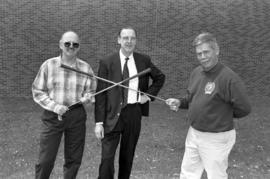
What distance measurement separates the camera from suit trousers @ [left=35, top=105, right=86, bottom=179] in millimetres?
3535

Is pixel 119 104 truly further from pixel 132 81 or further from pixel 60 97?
pixel 60 97

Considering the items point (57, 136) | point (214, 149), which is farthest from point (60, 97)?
point (214, 149)

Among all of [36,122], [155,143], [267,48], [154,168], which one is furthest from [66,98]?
[267,48]

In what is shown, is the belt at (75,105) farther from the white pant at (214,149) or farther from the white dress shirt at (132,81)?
the white pant at (214,149)

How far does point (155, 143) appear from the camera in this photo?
674cm

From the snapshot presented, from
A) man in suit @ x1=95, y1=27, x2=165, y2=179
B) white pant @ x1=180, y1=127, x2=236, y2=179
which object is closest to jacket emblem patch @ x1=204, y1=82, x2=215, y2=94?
white pant @ x1=180, y1=127, x2=236, y2=179

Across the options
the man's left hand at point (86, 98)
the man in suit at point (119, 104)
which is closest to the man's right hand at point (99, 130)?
the man in suit at point (119, 104)

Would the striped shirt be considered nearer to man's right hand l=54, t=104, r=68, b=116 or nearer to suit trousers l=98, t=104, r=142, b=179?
Result: man's right hand l=54, t=104, r=68, b=116

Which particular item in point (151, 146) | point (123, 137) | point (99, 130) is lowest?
point (151, 146)

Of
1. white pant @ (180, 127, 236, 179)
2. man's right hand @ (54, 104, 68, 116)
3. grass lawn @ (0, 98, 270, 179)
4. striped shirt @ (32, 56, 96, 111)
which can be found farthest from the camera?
grass lawn @ (0, 98, 270, 179)

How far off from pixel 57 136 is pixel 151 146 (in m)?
3.27

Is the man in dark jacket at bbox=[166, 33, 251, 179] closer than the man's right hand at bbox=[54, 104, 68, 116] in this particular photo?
Yes

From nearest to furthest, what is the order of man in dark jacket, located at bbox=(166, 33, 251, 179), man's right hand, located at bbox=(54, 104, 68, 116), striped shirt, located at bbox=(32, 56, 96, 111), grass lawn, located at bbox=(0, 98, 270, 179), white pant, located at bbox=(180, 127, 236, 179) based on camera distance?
man in dark jacket, located at bbox=(166, 33, 251, 179)
white pant, located at bbox=(180, 127, 236, 179)
man's right hand, located at bbox=(54, 104, 68, 116)
striped shirt, located at bbox=(32, 56, 96, 111)
grass lawn, located at bbox=(0, 98, 270, 179)

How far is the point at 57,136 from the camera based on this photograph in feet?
11.7
